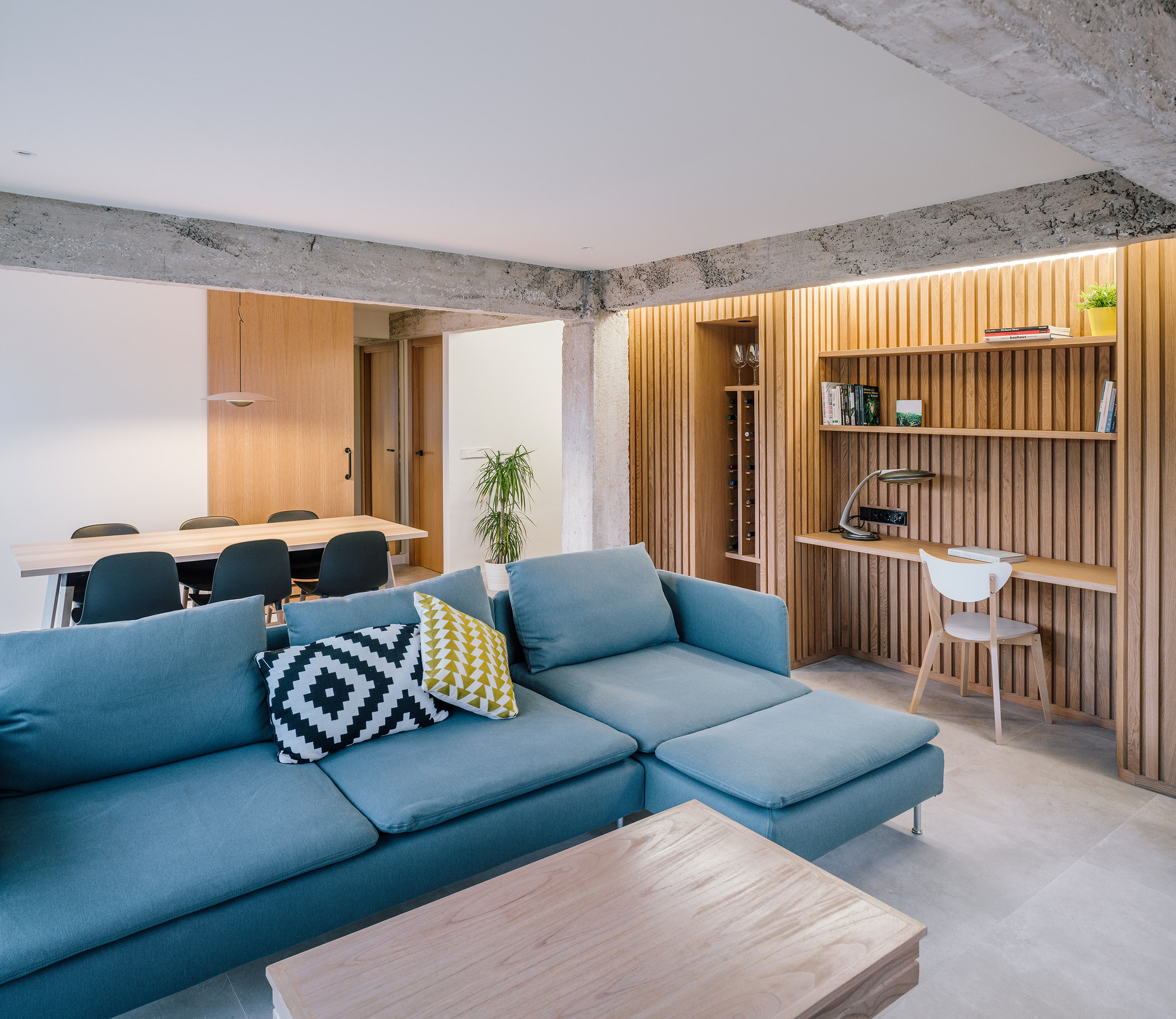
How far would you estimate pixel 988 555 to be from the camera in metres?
4.15

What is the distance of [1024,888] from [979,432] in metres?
2.29

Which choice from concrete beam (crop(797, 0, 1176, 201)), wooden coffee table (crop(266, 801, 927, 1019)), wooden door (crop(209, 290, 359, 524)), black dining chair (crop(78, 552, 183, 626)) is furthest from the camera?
wooden door (crop(209, 290, 359, 524))

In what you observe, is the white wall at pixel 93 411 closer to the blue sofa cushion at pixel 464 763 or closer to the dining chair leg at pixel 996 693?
the blue sofa cushion at pixel 464 763

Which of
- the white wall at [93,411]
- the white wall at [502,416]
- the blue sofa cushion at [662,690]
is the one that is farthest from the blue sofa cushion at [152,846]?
the white wall at [502,416]

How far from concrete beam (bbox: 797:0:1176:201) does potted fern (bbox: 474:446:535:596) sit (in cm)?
600

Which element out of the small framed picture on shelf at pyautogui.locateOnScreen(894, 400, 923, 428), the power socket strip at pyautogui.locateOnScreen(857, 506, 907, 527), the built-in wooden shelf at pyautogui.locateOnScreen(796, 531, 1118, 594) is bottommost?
the built-in wooden shelf at pyautogui.locateOnScreen(796, 531, 1118, 594)

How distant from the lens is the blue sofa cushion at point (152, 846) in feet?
5.93

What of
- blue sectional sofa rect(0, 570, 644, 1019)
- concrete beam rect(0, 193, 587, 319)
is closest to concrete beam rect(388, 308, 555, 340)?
concrete beam rect(0, 193, 587, 319)

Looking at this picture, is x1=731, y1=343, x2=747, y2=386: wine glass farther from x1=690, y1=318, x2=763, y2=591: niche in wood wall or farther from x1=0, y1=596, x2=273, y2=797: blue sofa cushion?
x1=0, y1=596, x2=273, y2=797: blue sofa cushion

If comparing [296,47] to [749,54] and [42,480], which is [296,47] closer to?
[749,54]

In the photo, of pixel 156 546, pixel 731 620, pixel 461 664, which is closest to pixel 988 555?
pixel 731 620

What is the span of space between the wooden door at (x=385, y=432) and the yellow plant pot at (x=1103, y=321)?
6.30 m

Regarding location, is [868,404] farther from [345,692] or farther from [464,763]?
[345,692]

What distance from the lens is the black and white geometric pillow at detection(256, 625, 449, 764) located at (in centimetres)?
258
